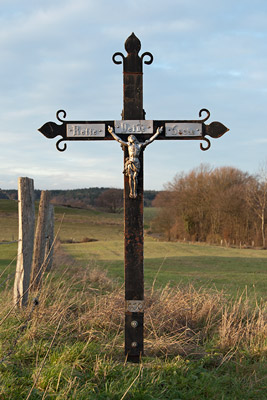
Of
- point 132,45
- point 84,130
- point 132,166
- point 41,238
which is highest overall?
point 132,45

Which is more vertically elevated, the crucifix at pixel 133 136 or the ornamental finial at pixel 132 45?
the ornamental finial at pixel 132 45

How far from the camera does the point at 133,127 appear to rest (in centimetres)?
493

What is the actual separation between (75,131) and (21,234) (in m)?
2.57

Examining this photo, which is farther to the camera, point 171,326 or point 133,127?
point 171,326

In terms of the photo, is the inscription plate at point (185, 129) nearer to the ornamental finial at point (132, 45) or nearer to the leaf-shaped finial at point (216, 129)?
the leaf-shaped finial at point (216, 129)

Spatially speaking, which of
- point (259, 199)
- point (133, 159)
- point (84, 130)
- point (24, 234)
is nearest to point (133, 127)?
point (133, 159)

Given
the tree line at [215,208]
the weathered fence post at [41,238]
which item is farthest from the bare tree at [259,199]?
the weathered fence post at [41,238]

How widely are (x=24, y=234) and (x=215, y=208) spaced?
128 feet

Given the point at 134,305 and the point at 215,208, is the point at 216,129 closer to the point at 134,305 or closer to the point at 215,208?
the point at 134,305

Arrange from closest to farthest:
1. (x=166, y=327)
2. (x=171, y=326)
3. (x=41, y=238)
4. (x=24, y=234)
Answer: (x=166, y=327) → (x=171, y=326) → (x=24, y=234) → (x=41, y=238)

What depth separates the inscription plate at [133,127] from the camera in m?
4.93

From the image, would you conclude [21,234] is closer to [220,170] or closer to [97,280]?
[97,280]

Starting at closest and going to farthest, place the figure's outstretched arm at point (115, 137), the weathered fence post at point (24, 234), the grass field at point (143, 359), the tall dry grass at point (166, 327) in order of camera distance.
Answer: the grass field at point (143, 359) < the figure's outstretched arm at point (115, 137) < the tall dry grass at point (166, 327) < the weathered fence post at point (24, 234)

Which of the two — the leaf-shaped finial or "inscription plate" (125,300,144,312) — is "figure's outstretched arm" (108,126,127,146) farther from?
"inscription plate" (125,300,144,312)
